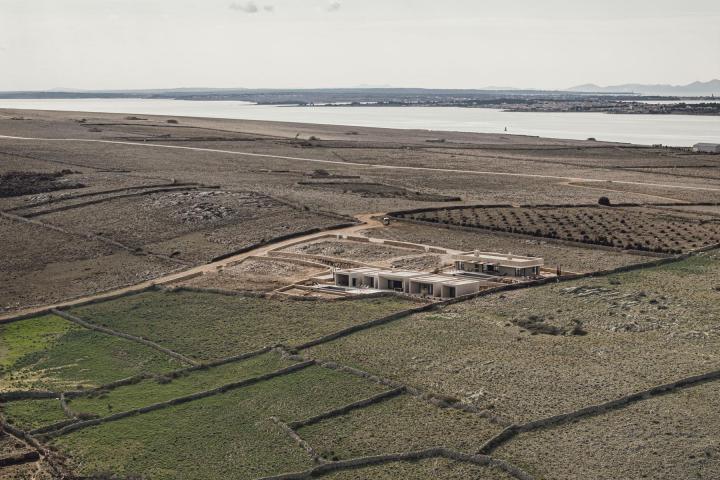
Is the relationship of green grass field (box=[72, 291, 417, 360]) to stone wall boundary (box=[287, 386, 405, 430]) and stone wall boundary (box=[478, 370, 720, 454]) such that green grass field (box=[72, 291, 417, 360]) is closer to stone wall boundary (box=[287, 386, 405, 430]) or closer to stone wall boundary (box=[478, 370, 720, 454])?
stone wall boundary (box=[287, 386, 405, 430])

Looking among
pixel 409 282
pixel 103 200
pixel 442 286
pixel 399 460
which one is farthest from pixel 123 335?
pixel 103 200

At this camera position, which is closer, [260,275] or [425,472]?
[425,472]

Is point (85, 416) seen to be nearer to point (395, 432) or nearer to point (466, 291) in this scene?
point (395, 432)

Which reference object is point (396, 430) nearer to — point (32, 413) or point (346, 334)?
point (346, 334)

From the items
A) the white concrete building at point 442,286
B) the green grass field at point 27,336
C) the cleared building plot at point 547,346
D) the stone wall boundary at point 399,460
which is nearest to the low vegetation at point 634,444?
the stone wall boundary at point 399,460

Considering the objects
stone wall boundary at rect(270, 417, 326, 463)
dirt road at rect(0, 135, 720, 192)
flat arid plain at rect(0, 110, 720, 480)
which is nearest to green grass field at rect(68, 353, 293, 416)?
flat arid plain at rect(0, 110, 720, 480)

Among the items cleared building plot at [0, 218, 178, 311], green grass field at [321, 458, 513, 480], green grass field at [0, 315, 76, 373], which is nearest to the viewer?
green grass field at [321, 458, 513, 480]

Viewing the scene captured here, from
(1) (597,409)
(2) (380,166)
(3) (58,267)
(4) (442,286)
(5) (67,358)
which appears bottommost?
(5) (67,358)
